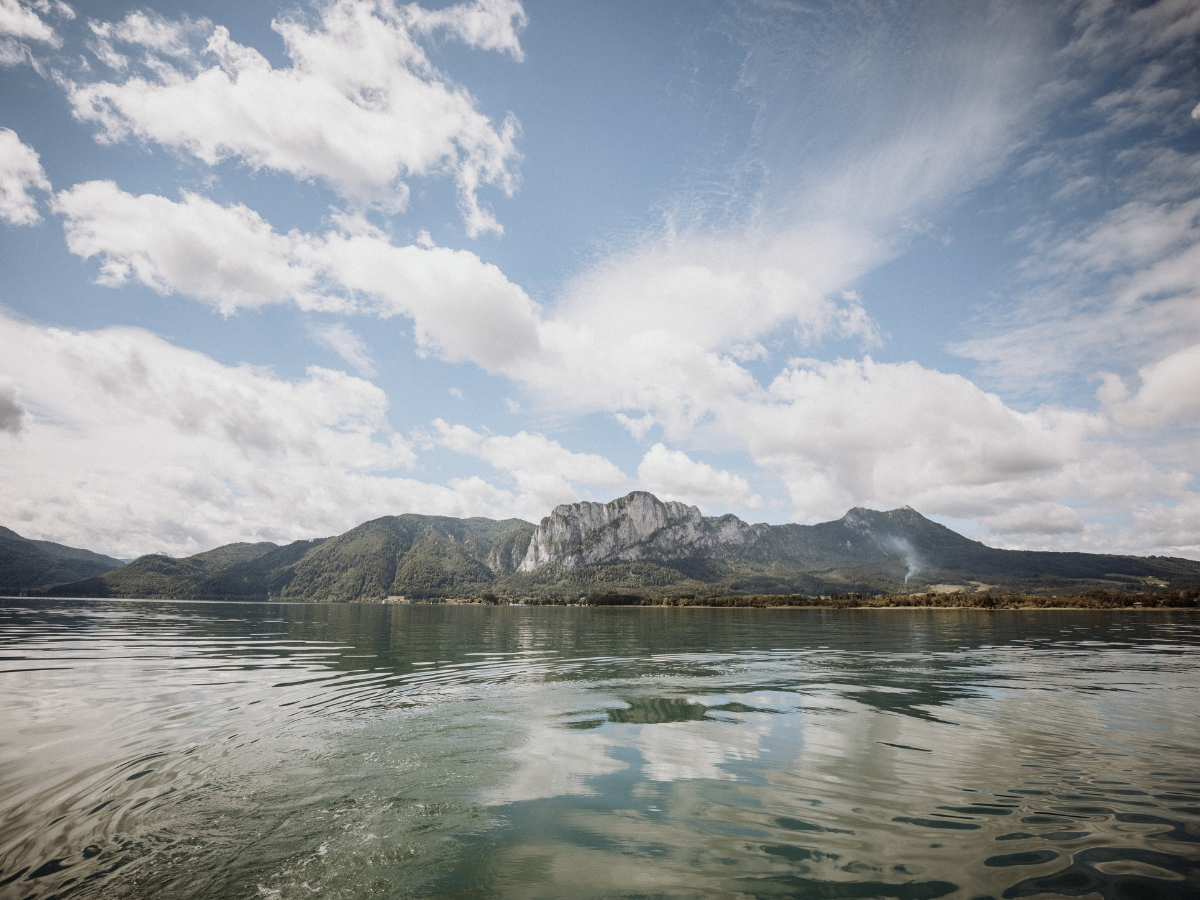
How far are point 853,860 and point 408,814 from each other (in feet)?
30.7

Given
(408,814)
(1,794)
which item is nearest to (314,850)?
(408,814)

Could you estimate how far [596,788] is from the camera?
537 inches

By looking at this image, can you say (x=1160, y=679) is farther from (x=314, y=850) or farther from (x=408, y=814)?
(x=314, y=850)

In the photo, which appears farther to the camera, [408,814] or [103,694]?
[103,694]

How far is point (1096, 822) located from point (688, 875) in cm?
909

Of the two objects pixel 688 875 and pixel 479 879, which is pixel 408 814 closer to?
pixel 479 879

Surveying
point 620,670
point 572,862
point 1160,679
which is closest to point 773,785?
point 572,862

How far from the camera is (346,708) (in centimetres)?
2305

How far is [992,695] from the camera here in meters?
25.8

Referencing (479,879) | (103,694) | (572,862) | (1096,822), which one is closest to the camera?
(479,879)

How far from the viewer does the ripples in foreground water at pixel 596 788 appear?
29.6 ft

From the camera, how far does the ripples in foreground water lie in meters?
9.02

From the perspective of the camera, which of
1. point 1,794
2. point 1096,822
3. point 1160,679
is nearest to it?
point 1096,822

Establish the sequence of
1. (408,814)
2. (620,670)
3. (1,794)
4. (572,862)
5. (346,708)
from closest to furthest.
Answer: (572,862) → (408,814) → (1,794) → (346,708) → (620,670)
